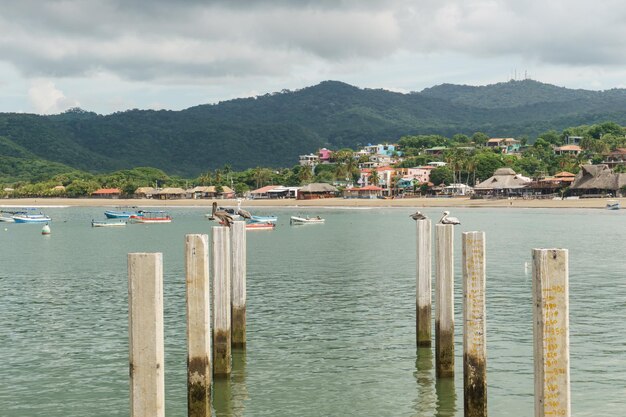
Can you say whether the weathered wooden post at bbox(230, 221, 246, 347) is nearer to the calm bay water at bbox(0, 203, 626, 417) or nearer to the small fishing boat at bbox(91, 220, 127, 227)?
the calm bay water at bbox(0, 203, 626, 417)

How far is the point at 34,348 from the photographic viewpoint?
22.3 meters

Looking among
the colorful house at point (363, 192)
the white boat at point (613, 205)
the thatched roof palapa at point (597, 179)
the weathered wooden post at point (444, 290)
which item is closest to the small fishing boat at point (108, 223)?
the white boat at point (613, 205)

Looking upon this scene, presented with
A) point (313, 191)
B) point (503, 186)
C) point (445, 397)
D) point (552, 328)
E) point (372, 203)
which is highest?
point (503, 186)

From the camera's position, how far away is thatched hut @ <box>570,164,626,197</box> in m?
143

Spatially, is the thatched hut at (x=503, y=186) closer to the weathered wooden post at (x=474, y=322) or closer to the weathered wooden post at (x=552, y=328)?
the weathered wooden post at (x=474, y=322)

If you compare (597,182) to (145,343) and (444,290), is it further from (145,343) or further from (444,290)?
(145,343)

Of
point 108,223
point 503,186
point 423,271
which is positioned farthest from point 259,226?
point 503,186

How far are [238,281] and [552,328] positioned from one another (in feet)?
33.6

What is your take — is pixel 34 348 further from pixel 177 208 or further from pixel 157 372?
pixel 177 208

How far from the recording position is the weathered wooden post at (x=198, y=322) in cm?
1250

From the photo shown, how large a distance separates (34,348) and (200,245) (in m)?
12.2

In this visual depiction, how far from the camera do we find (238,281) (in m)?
18.8

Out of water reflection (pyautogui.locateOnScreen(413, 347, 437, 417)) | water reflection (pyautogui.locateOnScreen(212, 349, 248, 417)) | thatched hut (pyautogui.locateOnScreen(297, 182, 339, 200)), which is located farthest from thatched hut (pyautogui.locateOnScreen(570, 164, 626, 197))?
water reflection (pyautogui.locateOnScreen(212, 349, 248, 417))

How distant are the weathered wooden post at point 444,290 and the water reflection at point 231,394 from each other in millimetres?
4580
